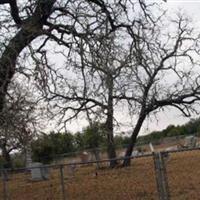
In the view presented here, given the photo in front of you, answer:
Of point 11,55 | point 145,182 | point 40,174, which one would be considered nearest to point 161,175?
point 145,182

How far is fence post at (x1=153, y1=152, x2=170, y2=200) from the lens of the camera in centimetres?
1027

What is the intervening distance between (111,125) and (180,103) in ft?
57.8

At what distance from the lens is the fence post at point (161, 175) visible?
10266 millimetres

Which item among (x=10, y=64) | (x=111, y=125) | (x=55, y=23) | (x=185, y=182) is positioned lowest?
(x=185, y=182)

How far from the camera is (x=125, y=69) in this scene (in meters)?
15.0

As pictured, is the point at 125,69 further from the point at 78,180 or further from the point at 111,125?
the point at 78,180

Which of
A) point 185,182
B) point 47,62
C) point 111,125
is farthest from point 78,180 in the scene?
point 185,182

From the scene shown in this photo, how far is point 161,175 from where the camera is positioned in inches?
406

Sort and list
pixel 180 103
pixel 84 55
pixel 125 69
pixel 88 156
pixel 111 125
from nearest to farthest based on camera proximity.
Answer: pixel 84 55, pixel 125 69, pixel 111 125, pixel 180 103, pixel 88 156

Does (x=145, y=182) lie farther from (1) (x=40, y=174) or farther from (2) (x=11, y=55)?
(1) (x=40, y=174)

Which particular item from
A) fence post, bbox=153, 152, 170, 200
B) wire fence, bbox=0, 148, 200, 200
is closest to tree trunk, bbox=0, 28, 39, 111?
wire fence, bbox=0, 148, 200, 200

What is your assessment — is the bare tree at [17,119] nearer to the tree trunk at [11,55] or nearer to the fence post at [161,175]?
the tree trunk at [11,55]

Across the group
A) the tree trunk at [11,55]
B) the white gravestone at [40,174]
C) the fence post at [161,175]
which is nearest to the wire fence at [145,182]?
the fence post at [161,175]

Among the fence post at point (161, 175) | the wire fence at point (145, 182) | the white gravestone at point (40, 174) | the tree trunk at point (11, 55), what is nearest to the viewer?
the fence post at point (161, 175)
